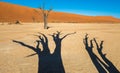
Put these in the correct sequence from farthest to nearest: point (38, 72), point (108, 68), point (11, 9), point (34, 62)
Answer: point (11, 9) < point (34, 62) < point (108, 68) < point (38, 72)

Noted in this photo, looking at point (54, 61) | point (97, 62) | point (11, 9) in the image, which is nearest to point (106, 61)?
point (97, 62)

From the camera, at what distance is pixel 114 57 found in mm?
10242

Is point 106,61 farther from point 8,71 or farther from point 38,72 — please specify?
point 8,71

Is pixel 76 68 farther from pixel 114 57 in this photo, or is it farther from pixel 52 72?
pixel 114 57

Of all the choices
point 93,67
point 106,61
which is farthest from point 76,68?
point 106,61

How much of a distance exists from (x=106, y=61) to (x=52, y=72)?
10.5 ft

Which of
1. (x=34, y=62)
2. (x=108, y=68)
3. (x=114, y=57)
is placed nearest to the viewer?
(x=108, y=68)

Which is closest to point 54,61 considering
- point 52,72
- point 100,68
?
point 52,72

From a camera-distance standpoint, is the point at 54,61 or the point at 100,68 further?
the point at 54,61

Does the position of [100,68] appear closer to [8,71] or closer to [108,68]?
[108,68]

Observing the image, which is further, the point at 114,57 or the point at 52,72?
the point at 114,57

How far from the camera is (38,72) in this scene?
24.6 ft

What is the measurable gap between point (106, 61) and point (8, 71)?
15.8 ft

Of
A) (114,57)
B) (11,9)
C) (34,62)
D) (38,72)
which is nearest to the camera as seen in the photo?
(38,72)
